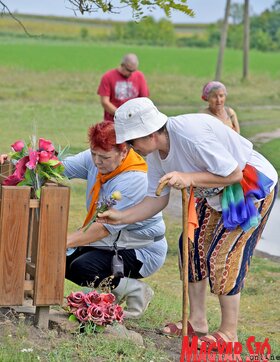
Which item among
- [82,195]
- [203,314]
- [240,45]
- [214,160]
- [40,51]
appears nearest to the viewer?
[214,160]

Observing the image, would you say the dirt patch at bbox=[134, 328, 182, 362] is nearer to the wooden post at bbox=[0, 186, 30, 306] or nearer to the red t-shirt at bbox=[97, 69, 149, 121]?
the wooden post at bbox=[0, 186, 30, 306]

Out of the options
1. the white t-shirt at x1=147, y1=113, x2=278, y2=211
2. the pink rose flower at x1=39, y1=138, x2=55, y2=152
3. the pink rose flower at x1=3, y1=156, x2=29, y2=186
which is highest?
the white t-shirt at x1=147, y1=113, x2=278, y2=211

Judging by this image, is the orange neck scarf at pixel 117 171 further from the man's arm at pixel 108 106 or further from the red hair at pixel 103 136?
the man's arm at pixel 108 106

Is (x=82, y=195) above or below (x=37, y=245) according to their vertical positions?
below

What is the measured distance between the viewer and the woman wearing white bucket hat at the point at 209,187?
214 inches

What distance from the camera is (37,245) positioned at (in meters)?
5.60

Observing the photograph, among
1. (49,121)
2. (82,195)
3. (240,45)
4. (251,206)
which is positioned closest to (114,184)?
(251,206)

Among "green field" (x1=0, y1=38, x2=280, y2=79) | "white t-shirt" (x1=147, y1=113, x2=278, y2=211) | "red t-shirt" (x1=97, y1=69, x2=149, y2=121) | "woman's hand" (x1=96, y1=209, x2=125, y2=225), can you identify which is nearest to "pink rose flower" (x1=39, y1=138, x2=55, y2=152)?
"woman's hand" (x1=96, y1=209, x2=125, y2=225)

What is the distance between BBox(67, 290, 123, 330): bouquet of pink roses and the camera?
5695 mm

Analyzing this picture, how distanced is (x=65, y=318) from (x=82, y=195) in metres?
8.17

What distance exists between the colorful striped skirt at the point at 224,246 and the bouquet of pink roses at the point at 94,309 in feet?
1.88

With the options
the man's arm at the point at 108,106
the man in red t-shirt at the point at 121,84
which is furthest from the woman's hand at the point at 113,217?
the man in red t-shirt at the point at 121,84

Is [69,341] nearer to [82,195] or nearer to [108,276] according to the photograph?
[108,276]

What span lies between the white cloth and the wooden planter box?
72 centimetres
